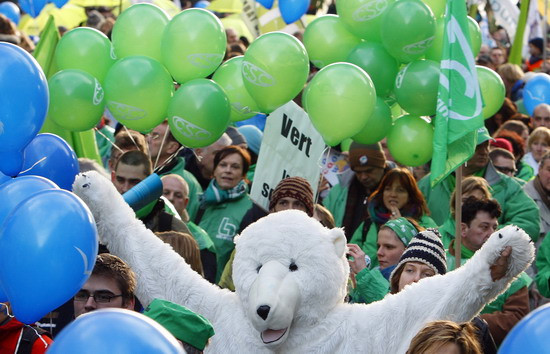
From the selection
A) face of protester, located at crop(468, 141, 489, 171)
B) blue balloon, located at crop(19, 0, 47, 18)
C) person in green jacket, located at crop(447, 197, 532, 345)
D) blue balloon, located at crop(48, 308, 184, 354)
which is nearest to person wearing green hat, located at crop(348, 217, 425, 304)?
person in green jacket, located at crop(447, 197, 532, 345)

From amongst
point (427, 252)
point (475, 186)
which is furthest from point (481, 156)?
point (427, 252)

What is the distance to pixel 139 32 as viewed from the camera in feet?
18.2

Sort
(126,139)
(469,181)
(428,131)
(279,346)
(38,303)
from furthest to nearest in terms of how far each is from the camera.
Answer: (126,139)
(469,181)
(428,131)
(279,346)
(38,303)

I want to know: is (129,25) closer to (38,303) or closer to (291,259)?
(291,259)

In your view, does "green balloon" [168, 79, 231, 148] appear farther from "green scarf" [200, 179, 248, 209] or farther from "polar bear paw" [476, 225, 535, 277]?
"polar bear paw" [476, 225, 535, 277]

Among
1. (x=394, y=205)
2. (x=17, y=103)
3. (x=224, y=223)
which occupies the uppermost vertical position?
(x=17, y=103)

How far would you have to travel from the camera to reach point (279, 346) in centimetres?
379

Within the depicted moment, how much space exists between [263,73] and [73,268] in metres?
2.23

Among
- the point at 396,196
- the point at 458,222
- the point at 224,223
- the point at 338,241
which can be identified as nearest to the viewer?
the point at 338,241

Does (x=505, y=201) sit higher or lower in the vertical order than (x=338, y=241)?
lower

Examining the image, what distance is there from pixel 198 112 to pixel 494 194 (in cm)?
241

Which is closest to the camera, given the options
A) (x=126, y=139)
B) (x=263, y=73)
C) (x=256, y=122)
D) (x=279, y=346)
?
(x=279, y=346)

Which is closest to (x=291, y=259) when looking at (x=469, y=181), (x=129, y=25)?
(x=129, y=25)

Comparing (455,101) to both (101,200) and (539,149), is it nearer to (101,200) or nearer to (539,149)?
(101,200)
